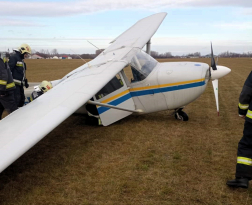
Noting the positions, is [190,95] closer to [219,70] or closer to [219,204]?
[219,70]

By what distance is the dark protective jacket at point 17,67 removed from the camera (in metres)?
7.23

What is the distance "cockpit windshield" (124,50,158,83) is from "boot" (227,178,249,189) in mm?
3767

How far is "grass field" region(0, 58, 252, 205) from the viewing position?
3631mm

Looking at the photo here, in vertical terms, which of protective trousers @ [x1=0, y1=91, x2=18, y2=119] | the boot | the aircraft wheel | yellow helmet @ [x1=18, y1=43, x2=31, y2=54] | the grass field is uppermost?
yellow helmet @ [x1=18, y1=43, x2=31, y2=54]

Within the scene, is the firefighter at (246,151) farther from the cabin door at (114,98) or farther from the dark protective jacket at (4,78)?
the dark protective jacket at (4,78)

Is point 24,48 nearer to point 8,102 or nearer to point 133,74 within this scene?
point 8,102

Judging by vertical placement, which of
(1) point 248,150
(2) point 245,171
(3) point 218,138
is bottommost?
(3) point 218,138

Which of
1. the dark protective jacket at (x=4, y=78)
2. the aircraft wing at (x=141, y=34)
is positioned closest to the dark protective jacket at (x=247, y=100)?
the aircraft wing at (x=141, y=34)

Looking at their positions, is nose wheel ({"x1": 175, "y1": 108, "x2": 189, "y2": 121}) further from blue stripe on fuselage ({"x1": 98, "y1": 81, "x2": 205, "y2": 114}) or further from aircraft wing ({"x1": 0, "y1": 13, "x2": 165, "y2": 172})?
aircraft wing ({"x1": 0, "y1": 13, "x2": 165, "y2": 172})

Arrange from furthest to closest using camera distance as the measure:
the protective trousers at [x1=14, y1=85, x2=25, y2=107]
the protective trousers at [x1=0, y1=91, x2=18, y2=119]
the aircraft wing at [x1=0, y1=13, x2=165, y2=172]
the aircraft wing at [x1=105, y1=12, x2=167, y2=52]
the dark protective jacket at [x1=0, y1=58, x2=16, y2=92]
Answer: the aircraft wing at [x1=105, y1=12, x2=167, y2=52] < the protective trousers at [x1=14, y1=85, x2=25, y2=107] < the protective trousers at [x1=0, y1=91, x2=18, y2=119] < the dark protective jacket at [x1=0, y1=58, x2=16, y2=92] < the aircraft wing at [x1=0, y1=13, x2=165, y2=172]

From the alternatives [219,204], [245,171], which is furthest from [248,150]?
[219,204]

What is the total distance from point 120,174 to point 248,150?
1918mm

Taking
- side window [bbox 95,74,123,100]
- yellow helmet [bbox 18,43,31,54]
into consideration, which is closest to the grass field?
side window [bbox 95,74,123,100]

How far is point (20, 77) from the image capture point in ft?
24.2
